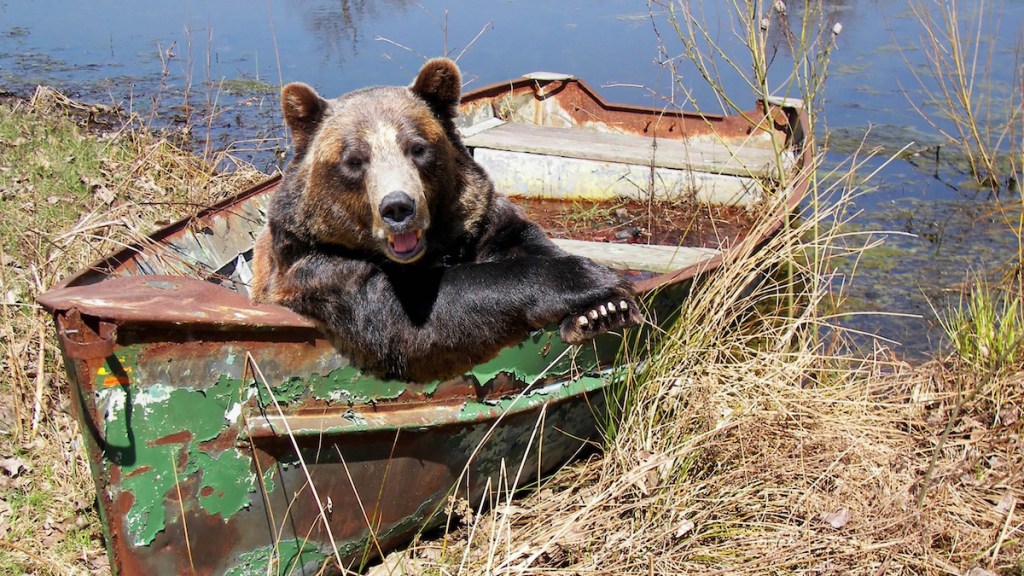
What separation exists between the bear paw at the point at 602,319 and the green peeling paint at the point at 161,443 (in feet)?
4.41

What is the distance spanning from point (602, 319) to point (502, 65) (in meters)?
10.5

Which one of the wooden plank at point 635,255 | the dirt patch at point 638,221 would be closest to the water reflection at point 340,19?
the dirt patch at point 638,221

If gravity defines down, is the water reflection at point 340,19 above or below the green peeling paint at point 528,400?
above

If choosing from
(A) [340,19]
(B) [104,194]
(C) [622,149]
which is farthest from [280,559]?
(A) [340,19]

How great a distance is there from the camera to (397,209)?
3.50m

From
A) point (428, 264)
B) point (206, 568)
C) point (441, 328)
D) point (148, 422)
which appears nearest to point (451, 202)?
point (428, 264)

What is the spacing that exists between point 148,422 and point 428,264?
1.30 metres

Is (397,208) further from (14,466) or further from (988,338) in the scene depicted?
(988,338)

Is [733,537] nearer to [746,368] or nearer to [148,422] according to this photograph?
[746,368]

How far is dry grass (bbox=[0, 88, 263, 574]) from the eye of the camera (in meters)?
4.47

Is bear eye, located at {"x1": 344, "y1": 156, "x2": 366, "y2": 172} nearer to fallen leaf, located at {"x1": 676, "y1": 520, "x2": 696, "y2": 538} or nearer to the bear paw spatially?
the bear paw

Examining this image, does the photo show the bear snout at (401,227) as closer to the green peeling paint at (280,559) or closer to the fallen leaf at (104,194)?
the green peeling paint at (280,559)

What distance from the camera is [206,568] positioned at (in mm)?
3773

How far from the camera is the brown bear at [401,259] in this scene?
3.67 m
